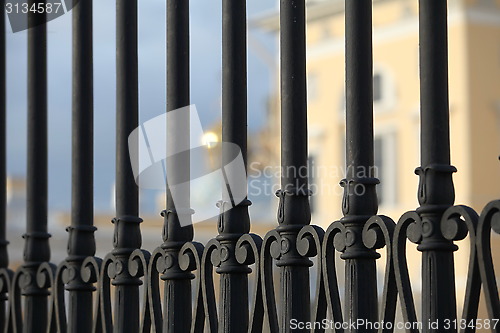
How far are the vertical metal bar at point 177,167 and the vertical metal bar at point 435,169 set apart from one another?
42cm

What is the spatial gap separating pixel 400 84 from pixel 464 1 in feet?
5.88

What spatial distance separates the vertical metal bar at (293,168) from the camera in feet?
3.82

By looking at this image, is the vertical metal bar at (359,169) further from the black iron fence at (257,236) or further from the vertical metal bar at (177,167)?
the vertical metal bar at (177,167)

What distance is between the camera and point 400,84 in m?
17.7

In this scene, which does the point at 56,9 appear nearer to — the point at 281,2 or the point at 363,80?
the point at 281,2

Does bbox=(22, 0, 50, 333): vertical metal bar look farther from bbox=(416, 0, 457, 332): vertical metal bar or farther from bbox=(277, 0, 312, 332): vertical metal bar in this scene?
bbox=(416, 0, 457, 332): vertical metal bar

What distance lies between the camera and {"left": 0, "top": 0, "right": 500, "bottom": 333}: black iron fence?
99 cm

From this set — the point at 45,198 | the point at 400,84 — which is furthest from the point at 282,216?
the point at 400,84

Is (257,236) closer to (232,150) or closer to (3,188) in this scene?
(232,150)

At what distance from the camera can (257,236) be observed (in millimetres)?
1213

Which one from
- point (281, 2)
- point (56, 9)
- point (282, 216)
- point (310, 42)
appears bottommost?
point (282, 216)

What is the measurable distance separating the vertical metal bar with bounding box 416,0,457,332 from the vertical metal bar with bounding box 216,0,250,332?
0.99ft

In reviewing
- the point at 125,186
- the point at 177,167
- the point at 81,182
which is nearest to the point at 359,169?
the point at 177,167

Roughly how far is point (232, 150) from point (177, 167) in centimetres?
11
